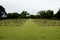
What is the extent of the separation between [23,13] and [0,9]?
2901 cm

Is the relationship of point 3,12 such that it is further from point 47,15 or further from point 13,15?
point 47,15

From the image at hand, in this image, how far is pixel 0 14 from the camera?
74.4 meters

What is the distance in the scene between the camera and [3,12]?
7519cm

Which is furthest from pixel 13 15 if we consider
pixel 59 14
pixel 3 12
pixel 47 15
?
pixel 59 14

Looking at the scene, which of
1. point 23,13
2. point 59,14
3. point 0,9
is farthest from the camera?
point 23,13

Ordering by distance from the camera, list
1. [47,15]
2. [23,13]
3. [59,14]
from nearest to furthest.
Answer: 1. [59,14]
2. [47,15]
3. [23,13]

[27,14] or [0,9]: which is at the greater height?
[0,9]

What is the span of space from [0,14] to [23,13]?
27.0 metres

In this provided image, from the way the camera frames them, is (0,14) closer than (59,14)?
No

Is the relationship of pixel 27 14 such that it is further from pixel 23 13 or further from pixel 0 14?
pixel 0 14

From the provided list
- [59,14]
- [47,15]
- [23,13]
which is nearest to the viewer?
[59,14]

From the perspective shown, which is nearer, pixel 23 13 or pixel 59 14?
pixel 59 14

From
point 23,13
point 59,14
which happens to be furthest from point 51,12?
point 23,13

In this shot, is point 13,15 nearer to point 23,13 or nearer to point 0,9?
point 0,9
